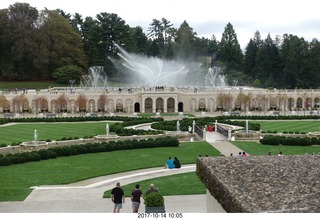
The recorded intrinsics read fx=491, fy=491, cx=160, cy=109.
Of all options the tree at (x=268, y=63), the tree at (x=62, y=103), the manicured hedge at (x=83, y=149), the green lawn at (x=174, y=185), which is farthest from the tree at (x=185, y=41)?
the green lawn at (x=174, y=185)

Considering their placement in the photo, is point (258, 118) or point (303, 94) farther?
point (303, 94)

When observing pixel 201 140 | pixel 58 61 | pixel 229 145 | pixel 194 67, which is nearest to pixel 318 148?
pixel 229 145

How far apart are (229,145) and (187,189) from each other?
1950 cm

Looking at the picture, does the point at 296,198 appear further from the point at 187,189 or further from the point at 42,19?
the point at 42,19

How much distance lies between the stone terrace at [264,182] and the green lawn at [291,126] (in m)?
40.7

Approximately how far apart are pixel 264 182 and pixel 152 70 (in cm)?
10340

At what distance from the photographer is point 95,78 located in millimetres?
123938

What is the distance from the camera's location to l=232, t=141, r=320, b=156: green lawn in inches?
1649

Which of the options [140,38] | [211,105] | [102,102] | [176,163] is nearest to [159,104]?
[211,105]

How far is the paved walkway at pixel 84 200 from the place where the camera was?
23266 millimetres

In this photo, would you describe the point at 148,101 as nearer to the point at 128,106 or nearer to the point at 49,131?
the point at 128,106

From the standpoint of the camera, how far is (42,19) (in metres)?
120

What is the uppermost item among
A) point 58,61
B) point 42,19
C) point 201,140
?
point 42,19

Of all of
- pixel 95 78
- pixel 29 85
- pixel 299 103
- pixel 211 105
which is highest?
pixel 95 78
